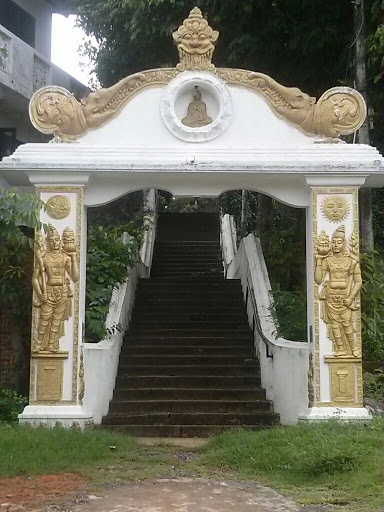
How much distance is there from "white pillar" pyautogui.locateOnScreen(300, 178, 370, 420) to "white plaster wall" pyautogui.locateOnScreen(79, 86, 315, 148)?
26.7 inches

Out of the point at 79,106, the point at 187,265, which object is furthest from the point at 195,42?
the point at 187,265

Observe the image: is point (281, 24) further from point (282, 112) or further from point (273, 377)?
point (273, 377)

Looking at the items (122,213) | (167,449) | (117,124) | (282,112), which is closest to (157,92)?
(117,124)

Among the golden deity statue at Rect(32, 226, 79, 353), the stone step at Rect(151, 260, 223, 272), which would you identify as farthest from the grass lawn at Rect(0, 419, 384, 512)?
the stone step at Rect(151, 260, 223, 272)

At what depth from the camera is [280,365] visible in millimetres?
8758

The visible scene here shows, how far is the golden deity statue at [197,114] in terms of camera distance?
8211 mm

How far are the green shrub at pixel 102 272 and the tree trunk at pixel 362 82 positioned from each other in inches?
142

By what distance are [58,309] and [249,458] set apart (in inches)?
108

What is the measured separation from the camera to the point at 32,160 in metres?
7.85

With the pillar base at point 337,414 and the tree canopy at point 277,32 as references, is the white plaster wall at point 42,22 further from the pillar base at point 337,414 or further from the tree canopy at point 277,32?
the pillar base at point 337,414

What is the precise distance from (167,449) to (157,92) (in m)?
3.98

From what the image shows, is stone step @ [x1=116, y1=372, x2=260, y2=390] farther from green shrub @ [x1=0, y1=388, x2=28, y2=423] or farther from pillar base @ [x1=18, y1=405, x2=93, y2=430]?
pillar base @ [x1=18, y1=405, x2=93, y2=430]

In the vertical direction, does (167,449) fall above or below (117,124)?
below

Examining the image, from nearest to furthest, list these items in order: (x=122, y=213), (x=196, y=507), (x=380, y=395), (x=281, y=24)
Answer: (x=196, y=507) → (x=380, y=395) → (x=281, y=24) → (x=122, y=213)
